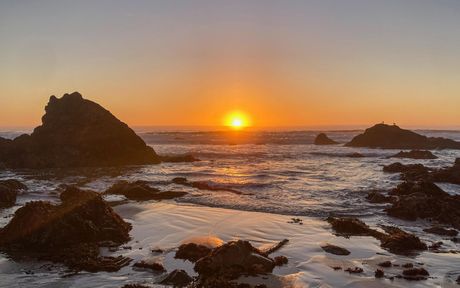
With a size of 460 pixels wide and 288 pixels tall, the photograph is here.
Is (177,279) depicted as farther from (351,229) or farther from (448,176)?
(448,176)

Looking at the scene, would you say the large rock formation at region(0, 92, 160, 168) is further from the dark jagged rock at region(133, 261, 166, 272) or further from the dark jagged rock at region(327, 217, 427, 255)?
the dark jagged rock at region(133, 261, 166, 272)

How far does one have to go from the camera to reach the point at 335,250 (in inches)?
615

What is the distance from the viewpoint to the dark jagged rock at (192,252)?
1451 centimetres

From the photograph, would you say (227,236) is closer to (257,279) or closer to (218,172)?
(257,279)

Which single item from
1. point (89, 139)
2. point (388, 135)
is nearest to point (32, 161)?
point (89, 139)

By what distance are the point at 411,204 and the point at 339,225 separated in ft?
21.5

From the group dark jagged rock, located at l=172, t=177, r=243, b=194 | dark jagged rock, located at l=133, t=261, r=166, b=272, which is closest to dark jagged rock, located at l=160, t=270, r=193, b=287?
dark jagged rock, located at l=133, t=261, r=166, b=272

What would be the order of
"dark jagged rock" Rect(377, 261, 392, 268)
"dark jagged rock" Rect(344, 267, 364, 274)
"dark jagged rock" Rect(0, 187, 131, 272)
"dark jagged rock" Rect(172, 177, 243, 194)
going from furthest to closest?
"dark jagged rock" Rect(172, 177, 243, 194), "dark jagged rock" Rect(0, 187, 131, 272), "dark jagged rock" Rect(377, 261, 392, 268), "dark jagged rock" Rect(344, 267, 364, 274)

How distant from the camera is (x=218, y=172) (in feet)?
150

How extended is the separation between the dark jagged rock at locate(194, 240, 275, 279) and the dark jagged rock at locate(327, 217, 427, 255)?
5.61 meters

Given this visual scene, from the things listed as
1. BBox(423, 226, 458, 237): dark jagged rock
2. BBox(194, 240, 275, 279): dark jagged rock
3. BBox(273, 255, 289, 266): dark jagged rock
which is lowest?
BBox(423, 226, 458, 237): dark jagged rock

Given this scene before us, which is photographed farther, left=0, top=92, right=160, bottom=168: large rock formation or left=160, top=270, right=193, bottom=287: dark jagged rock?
left=0, top=92, right=160, bottom=168: large rock formation

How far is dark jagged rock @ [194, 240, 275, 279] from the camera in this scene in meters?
12.9

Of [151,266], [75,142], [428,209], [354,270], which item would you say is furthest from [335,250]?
[75,142]
